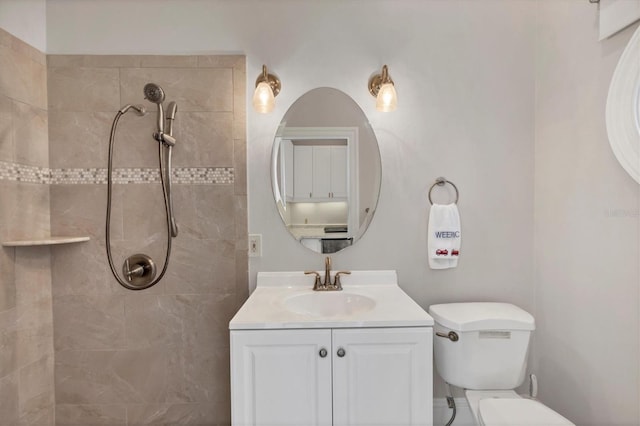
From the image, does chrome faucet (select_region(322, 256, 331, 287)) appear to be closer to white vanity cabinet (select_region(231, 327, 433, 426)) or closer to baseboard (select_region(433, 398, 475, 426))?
white vanity cabinet (select_region(231, 327, 433, 426))

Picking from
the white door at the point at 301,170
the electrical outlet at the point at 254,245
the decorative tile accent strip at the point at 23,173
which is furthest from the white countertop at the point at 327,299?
the decorative tile accent strip at the point at 23,173

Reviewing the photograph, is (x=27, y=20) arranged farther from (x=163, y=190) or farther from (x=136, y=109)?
(x=163, y=190)

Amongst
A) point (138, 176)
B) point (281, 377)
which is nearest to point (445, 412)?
point (281, 377)

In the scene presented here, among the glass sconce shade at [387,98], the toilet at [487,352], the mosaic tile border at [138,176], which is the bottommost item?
the toilet at [487,352]

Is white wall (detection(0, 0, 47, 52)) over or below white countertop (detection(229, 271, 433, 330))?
over

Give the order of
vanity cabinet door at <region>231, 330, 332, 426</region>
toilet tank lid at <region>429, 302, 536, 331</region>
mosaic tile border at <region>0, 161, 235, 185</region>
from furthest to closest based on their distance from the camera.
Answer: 1. mosaic tile border at <region>0, 161, 235, 185</region>
2. toilet tank lid at <region>429, 302, 536, 331</region>
3. vanity cabinet door at <region>231, 330, 332, 426</region>

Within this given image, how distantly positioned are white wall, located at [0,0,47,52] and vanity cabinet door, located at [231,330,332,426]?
1.75 meters

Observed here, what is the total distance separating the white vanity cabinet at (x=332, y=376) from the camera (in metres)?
1.16

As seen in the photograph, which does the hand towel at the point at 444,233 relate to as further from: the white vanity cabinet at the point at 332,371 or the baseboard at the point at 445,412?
the baseboard at the point at 445,412

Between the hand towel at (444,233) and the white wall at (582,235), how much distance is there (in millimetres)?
457

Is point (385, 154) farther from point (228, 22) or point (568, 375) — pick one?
point (568, 375)

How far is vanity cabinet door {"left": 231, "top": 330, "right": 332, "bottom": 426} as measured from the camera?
45.6 inches

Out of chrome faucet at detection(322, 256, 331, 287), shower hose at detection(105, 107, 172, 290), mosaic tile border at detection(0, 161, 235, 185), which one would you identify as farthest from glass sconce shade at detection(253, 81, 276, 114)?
chrome faucet at detection(322, 256, 331, 287)

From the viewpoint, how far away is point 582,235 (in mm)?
1417
